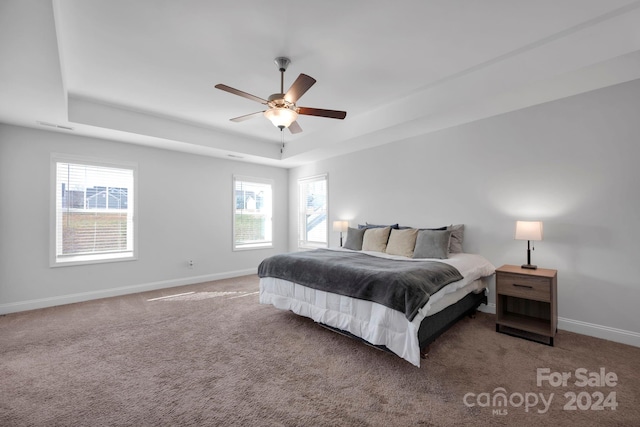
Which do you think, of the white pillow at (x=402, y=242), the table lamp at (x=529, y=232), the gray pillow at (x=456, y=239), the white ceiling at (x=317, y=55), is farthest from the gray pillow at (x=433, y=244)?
the white ceiling at (x=317, y=55)

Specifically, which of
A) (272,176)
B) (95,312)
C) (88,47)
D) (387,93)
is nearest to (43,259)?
(95,312)

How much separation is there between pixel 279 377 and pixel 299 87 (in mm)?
2368

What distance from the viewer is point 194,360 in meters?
2.38

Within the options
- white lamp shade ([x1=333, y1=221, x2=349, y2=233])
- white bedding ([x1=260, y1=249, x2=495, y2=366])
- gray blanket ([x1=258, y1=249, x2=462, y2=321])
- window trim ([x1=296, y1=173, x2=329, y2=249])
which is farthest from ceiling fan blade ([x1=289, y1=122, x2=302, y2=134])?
window trim ([x1=296, y1=173, x2=329, y2=249])

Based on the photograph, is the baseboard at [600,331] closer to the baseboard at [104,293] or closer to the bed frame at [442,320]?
the bed frame at [442,320]

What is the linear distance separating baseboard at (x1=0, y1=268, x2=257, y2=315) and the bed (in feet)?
7.68

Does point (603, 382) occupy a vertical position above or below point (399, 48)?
below

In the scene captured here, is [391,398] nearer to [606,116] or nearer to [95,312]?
[606,116]

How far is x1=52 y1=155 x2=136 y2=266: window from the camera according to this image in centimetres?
392

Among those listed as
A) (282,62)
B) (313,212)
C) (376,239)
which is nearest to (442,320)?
(376,239)

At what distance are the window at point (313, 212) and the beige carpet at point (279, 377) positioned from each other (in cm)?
292

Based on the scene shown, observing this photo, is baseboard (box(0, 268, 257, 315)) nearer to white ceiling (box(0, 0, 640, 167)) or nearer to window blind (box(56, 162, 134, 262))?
window blind (box(56, 162, 134, 262))

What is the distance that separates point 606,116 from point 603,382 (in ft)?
8.17

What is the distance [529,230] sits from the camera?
2869 millimetres
